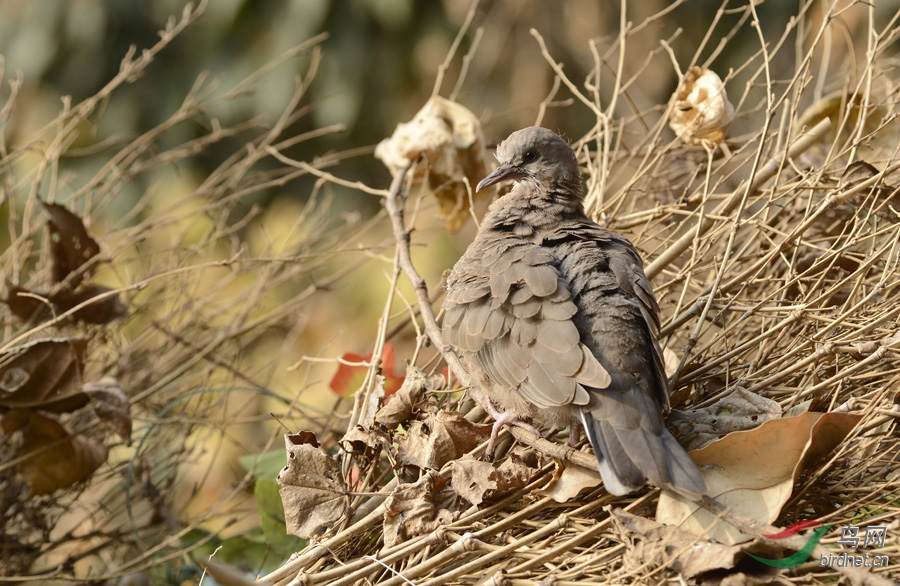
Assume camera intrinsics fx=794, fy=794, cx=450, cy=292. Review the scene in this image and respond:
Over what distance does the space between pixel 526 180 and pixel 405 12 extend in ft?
10.6

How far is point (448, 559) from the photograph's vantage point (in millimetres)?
1301

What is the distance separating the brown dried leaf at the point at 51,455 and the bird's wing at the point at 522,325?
990 millimetres

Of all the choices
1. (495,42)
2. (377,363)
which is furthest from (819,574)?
(495,42)

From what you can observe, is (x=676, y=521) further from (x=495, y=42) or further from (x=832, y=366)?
(x=495, y=42)

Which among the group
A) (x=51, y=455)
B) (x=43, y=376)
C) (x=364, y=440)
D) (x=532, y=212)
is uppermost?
(x=532, y=212)

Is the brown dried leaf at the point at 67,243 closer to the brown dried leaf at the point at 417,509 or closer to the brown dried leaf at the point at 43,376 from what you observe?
the brown dried leaf at the point at 43,376

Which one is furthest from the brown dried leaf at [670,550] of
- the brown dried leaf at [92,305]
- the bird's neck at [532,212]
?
the brown dried leaf at [92,305]

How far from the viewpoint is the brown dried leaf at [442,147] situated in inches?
80.6

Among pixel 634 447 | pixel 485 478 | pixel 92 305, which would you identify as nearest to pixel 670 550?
pixel 634 447

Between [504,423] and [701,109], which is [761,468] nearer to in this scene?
[504,423]

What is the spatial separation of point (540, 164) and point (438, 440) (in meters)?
0.77

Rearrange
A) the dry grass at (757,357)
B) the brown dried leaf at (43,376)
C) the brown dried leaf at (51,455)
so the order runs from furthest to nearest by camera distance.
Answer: the brown dried leaf at (51,455)
the brown dried leaf at (43,376)
the dry grass at (757,357)

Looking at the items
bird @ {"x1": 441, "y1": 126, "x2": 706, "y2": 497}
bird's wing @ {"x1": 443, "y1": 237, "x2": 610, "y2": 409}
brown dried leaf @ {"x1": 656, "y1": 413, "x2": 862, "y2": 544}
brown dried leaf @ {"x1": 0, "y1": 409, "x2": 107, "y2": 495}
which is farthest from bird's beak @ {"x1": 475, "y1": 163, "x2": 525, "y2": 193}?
brown dried leaf @ {"x1": 0, "y1": 409, "x2": 107, "y2": 495}

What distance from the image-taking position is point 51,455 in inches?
76.7
